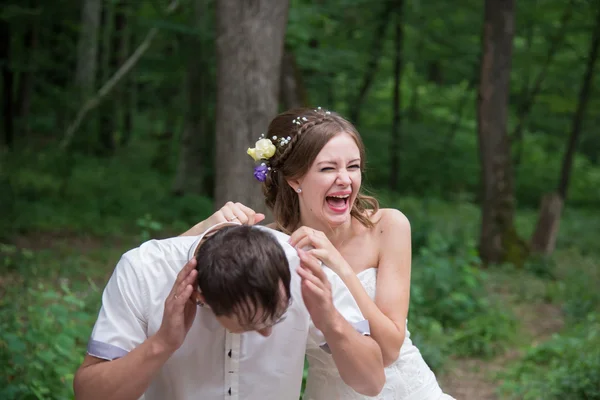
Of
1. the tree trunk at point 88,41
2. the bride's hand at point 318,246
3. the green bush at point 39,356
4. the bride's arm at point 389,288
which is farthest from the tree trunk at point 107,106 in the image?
the bride's hand at point 318,246

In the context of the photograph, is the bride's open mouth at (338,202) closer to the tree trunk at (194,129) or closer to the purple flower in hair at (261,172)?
the purple flower in hair at (261,172)

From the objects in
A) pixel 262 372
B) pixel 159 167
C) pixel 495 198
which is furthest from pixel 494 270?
pixel 159 167

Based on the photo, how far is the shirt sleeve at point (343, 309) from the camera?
87.8 inches

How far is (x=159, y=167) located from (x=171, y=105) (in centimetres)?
178

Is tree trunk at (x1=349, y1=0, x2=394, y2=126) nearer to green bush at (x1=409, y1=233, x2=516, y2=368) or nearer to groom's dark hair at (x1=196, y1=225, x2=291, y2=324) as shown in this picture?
green bush at (x1=409, y1=233, x2=516, y2=368)

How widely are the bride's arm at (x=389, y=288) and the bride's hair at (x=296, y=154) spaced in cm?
12

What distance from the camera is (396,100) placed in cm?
1462

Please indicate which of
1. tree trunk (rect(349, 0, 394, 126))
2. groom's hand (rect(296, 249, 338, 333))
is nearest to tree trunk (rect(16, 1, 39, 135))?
tree trunk (rect(349, 0, 394, 126))

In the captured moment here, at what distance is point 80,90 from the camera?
38.3 feet

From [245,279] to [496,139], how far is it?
7786 millimetres

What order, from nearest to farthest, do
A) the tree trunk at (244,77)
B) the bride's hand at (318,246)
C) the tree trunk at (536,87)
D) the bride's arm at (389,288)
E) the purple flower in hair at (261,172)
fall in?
the bride's hand at (318,246)
the bride's arm at (389,288)
the purple flower in hair at (261,172)
the tree trunk at (244,77)
the tree trunk at (536,87)

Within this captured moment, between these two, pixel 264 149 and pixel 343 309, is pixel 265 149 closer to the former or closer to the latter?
pixel 264 149

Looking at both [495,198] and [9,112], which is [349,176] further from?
[9,112]

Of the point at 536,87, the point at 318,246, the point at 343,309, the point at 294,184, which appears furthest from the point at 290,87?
the point at 536,87
